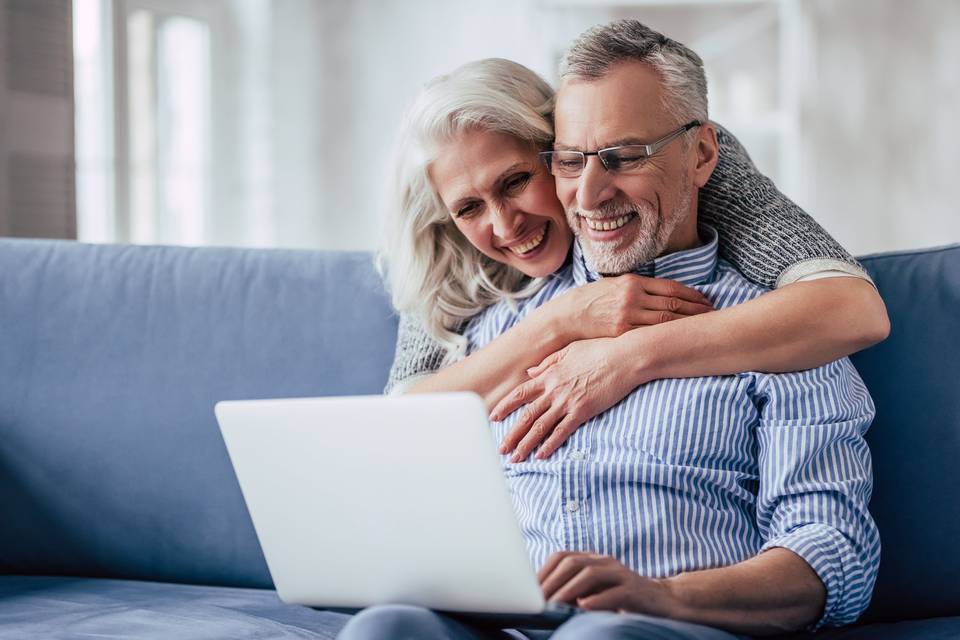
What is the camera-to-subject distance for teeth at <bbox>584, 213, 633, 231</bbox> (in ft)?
4.97

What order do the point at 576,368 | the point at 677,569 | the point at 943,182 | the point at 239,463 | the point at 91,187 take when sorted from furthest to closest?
the point at 943,182
the point at 91,187
the point at 576,368
the point at 677,569
the point at 239,463

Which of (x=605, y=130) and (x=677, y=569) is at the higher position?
(x=605, y=130)

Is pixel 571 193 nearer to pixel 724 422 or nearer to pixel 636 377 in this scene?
pixel 636 377

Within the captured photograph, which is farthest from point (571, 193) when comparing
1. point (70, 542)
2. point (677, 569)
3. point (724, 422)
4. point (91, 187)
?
point (91, 187)

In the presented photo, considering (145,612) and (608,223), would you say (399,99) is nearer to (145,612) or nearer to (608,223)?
(608,223)

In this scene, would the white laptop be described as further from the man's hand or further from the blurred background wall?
the blurred background wall

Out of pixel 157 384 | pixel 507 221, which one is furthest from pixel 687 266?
pixel 157 384

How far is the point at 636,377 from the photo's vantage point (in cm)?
142

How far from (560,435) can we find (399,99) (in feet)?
11.0

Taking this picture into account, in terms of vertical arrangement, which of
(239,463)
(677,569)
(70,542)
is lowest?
(70,542)

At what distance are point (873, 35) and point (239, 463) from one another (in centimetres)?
384

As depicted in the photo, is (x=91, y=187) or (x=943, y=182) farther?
(x=943, y=182)

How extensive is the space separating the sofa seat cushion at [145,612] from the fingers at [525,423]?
374 mm

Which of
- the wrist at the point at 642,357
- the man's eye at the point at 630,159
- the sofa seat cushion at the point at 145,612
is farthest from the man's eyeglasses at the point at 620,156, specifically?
the sofa seat cushion at the point at 145,612
